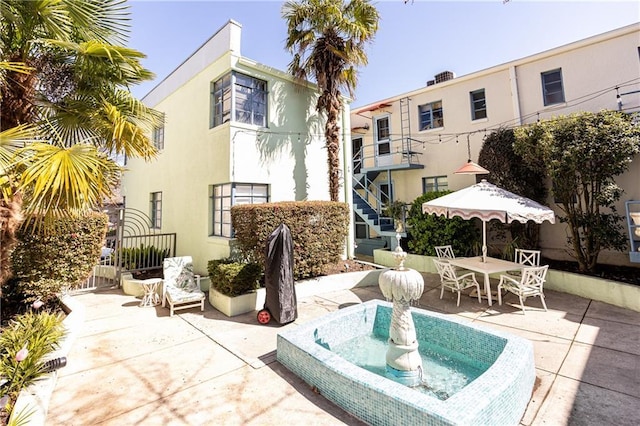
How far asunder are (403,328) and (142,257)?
1010 centimetres

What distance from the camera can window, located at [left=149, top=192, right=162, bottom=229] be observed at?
12832mm

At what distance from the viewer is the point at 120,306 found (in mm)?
7344

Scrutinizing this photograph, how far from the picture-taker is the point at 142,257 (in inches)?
411

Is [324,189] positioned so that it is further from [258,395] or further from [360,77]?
[258,395]

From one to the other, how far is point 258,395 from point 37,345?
3128 millimetres

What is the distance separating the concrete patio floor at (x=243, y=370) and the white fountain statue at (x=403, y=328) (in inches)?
42.5

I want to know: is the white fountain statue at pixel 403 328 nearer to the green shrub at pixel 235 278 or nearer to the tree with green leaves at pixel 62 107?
the green shrub at pixel 235 278

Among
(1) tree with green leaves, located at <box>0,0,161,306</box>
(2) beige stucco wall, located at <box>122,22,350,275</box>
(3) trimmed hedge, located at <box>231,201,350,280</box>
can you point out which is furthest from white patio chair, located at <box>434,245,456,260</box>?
(1) tree with green leaves, located at <box>0,0,161,306</box>

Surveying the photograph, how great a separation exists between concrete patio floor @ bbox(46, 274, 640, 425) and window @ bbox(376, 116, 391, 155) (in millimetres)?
10895

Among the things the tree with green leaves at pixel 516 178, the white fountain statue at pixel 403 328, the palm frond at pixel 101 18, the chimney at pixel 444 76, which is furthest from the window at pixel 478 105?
the palm frond at pixel 101 18

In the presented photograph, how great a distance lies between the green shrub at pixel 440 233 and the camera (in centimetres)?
1072

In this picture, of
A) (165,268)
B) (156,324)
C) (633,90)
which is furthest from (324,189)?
(633,90)

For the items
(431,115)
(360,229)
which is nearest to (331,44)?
(431,115)

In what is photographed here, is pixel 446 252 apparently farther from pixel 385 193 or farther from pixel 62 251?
pixel 62 251
